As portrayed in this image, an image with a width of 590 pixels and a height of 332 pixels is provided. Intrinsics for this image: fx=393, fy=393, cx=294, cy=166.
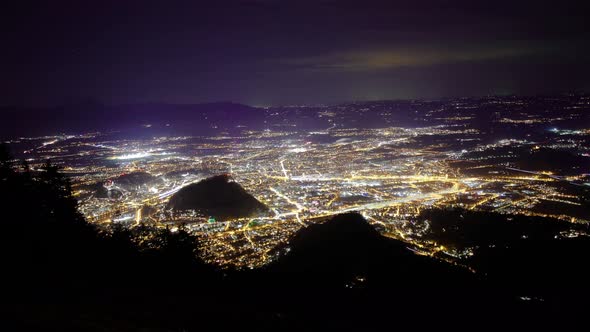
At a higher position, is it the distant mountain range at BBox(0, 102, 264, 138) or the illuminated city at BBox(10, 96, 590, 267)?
the distant mountain range at BBox(0, 102, 264, 138)

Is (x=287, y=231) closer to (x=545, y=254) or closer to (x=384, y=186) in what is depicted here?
(x=545, y=254)

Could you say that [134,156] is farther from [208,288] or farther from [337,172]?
[208,288]

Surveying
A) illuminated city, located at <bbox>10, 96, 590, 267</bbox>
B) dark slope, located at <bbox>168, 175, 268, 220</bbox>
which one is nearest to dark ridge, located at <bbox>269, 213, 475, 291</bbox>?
illuminated city, located at <bbox>10, 96, 590, 267</bbox>

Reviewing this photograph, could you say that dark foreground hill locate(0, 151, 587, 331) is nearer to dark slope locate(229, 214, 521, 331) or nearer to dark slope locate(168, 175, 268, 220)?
dark slope locate(229, 214, 521, 331)

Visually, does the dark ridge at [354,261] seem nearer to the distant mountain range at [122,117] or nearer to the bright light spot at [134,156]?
the bright light spot at [134,156]

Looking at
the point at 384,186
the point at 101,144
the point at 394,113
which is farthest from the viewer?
the point at 394,113

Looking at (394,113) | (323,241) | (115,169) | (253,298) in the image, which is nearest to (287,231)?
(323,241)

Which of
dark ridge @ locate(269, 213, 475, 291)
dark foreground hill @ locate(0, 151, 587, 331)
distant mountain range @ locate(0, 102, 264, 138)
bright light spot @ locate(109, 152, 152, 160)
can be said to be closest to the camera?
dark foreground hill @ locate(0, 151, 587, 331)

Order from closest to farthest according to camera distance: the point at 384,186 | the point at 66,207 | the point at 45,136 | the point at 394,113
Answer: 1. the point at 66,207
2. the point at 384,186
3. the point at 45,136
4. the point at 394,113
